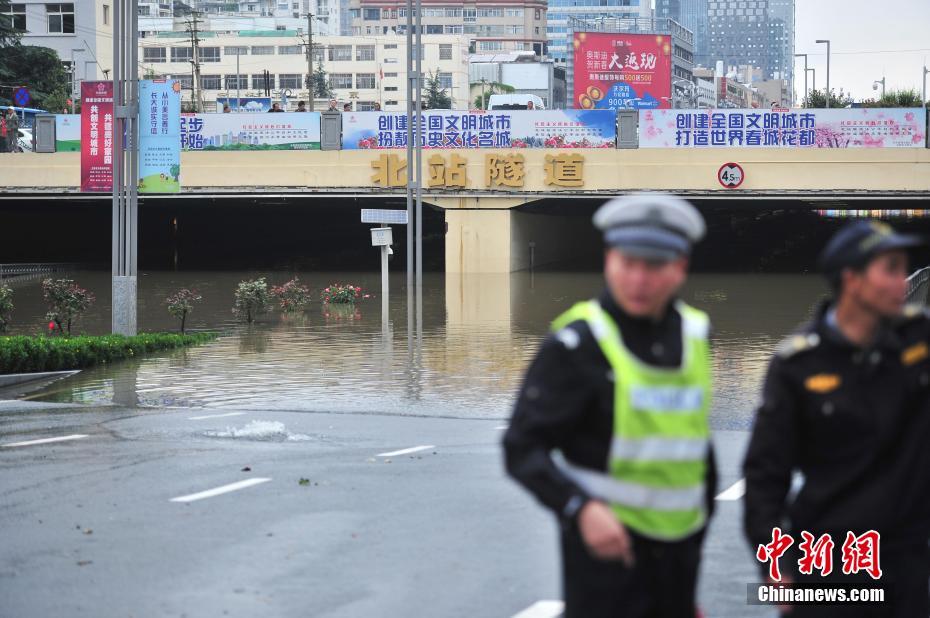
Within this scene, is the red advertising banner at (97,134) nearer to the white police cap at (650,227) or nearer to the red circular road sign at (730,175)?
the white police cap at (650,227)

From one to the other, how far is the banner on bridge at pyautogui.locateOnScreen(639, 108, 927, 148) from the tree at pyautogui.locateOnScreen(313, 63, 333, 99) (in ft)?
283

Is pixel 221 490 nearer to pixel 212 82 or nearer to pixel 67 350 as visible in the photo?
pixel 67 350

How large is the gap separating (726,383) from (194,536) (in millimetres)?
10798

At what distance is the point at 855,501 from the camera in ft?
13.4

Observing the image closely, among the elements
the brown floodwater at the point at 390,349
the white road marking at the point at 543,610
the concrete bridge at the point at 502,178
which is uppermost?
the concrete bridge at the point at 502,178

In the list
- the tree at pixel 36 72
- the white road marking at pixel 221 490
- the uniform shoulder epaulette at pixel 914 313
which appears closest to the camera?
the uniform shoulder epaulette at pixel 914 313

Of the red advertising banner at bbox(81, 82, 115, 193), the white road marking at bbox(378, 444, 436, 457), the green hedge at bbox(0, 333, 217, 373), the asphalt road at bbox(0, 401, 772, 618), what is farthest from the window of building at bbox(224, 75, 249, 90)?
the white road marking at bbox(378, 444, 436, 457)

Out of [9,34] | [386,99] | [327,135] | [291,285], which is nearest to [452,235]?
[327,135]

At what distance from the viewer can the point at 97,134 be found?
82.1 ft

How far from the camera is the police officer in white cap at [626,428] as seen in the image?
149 inches

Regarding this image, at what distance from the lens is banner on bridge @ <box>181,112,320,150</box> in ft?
149

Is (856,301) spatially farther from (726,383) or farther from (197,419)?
(726,383)

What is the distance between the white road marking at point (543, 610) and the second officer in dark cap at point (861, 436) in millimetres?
2633

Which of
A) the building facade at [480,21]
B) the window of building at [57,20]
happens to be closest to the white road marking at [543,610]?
the window of building at [57,20]
